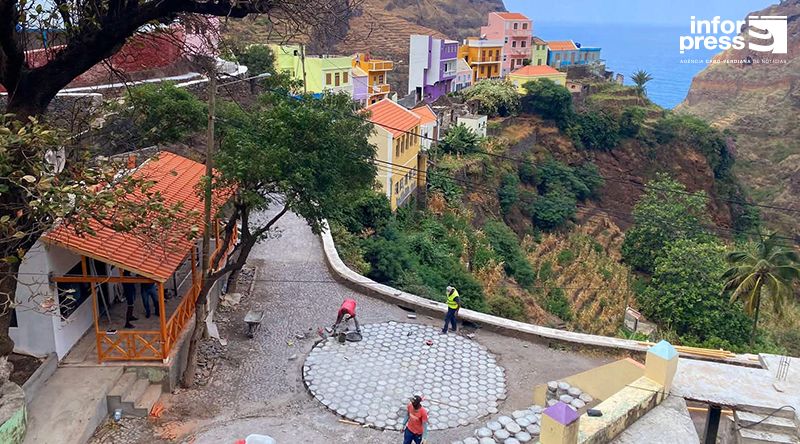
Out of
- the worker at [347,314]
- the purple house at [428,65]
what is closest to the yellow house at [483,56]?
the purple house at [428,65]

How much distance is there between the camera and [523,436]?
957 centimetres

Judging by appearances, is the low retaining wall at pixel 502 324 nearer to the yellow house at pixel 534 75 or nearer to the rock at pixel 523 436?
the rock at pixel 523 436

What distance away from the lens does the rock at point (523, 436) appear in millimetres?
9508

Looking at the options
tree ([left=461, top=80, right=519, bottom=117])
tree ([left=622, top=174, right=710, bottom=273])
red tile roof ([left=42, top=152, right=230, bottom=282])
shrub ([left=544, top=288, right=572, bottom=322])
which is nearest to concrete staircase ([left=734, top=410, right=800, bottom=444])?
red tile roof ([left=42, top=152, right=230, bottom=282])

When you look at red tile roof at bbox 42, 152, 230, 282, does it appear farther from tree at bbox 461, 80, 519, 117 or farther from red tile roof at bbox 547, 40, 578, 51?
red tile roof at bbox 547, 40, 578, 51

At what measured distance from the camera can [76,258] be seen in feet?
36.9

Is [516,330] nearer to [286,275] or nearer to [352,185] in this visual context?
[352,185]

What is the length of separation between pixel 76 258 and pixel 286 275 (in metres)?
6.28

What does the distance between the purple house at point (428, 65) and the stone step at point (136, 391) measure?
4575 centimetres

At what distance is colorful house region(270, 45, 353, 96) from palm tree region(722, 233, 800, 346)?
27.6m

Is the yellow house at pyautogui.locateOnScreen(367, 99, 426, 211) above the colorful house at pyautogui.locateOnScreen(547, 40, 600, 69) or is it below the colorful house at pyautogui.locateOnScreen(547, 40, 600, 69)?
below

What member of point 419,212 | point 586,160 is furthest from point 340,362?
point 586,160

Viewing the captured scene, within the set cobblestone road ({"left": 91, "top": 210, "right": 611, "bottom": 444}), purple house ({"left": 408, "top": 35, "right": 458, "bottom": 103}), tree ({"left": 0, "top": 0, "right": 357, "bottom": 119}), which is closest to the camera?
tree ({"left": 0, "top": 0, "right": 357, "bottom": 119})

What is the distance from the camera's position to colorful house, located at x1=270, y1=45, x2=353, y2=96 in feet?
147
